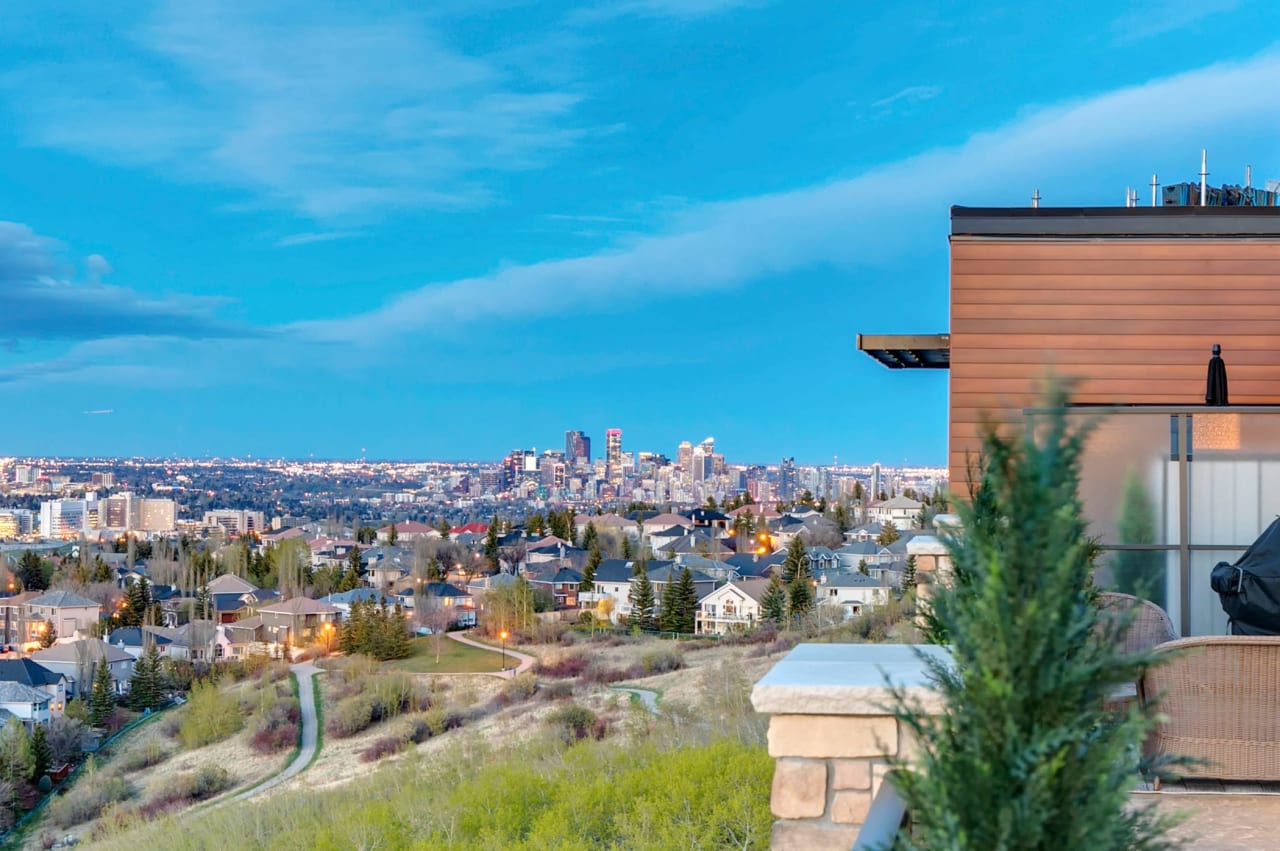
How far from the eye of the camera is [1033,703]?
65.5 inches

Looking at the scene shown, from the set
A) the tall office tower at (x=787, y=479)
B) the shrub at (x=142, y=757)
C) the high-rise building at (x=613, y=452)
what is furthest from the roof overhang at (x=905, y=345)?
the high-rise building at (x=613, y=452)

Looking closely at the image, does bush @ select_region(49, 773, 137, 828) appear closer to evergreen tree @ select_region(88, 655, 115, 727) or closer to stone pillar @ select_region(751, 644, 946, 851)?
evergreen tree @ select_region(88, 655, 115, 727)

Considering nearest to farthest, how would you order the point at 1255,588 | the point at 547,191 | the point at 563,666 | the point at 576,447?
the point at 1255,588 < the point at 563,666 < the point at 547,191 < the point at 576,447

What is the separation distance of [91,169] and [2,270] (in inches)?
287

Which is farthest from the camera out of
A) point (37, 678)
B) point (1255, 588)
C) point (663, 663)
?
point (37, 678)

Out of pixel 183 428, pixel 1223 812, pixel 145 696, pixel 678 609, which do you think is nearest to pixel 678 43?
pixel 678 609

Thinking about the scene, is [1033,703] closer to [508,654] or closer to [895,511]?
[508,654]

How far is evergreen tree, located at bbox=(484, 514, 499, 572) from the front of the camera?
5316 cm

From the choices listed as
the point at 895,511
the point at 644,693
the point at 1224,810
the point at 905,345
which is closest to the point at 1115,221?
the point at 905,345

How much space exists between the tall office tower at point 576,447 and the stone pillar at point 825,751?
284 ft

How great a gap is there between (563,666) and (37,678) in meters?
17.1

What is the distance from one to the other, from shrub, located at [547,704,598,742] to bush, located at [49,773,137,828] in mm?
11590

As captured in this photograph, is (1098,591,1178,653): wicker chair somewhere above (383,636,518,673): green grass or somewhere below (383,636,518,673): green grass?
above

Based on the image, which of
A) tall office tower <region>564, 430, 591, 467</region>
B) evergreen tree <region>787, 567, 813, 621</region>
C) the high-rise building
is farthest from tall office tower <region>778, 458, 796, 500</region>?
evergreen tree <region>787, 567, 813, 621</region>
